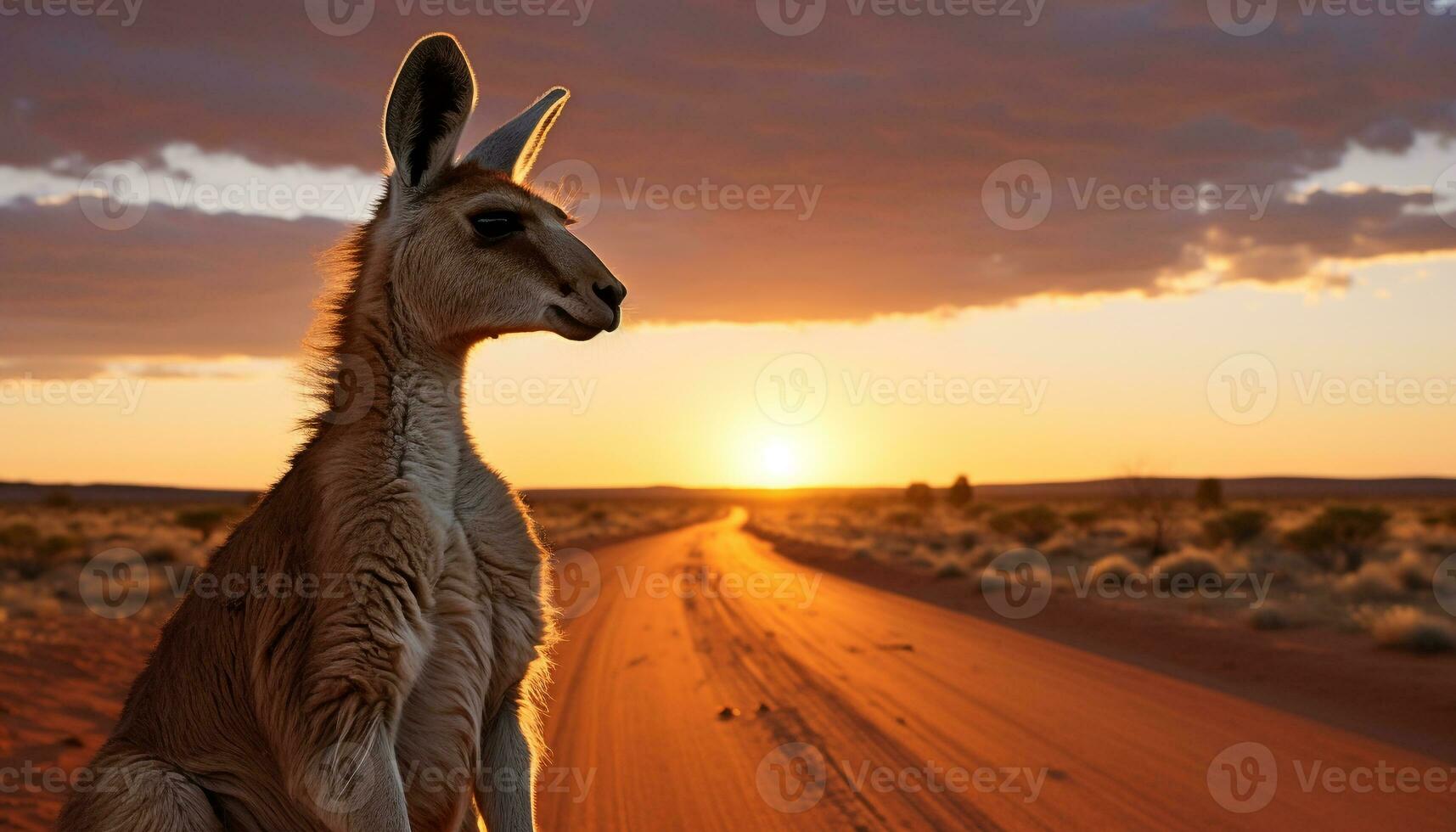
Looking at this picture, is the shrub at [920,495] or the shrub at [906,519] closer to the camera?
the shrub at [906,519]

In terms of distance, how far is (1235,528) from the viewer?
3781 cm

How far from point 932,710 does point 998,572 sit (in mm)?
16131

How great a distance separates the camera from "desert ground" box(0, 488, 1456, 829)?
25.4 ft

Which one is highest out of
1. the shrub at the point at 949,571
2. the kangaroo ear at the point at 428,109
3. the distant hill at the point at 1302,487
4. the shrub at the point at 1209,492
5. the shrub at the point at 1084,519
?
the distant hill at the point at 1302,487

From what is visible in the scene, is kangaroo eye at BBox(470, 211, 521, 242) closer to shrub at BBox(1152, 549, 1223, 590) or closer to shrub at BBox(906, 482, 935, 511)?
shrub at BBox(1152, 549, 1223, 590)

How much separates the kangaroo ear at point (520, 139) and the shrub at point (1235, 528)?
123 feet

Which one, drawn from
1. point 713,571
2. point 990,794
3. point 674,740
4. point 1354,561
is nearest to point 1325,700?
point 990,794

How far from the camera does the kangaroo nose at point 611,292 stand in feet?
12.8

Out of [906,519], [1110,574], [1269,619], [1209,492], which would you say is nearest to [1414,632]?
[1269,619]

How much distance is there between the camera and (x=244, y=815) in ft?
11.4

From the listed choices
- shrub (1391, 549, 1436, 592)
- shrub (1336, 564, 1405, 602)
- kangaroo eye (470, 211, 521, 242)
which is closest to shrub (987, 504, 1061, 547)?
shrub (1391, 549, 1436, 592)

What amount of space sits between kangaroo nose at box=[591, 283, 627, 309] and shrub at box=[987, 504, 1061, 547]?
41.6 meters

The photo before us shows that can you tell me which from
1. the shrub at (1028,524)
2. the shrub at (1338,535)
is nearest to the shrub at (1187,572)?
the shrub at (1338,535)

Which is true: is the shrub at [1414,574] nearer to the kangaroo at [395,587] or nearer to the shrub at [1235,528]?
the shrub at [1235,528]
